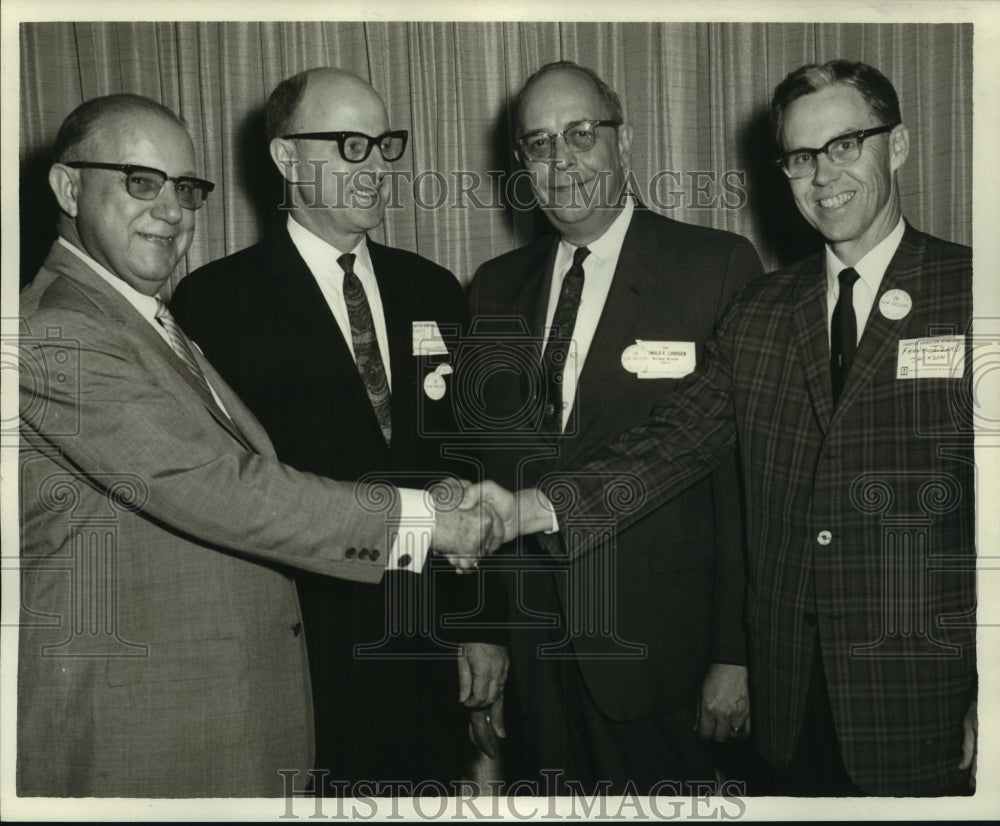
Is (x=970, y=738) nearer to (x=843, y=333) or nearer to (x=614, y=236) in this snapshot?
(x=843, y=333)

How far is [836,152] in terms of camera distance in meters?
2.63

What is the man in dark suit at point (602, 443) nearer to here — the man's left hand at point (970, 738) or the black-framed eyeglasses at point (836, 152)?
the black-framed eyeglasses at point (836, 152)

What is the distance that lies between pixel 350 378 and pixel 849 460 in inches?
48.8

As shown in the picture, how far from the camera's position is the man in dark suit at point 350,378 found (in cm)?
270

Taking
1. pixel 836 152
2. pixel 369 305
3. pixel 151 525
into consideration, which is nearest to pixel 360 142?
pixel 369 305

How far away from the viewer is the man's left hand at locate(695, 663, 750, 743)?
2715 millimetres

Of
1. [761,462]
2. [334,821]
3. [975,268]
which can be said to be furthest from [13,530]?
[975,268]

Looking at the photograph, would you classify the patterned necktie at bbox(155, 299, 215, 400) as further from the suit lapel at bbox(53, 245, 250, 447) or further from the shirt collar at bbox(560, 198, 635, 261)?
the shirt collar at bbox(560, 198, 635, 261)

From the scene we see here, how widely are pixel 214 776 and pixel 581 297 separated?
4.87 feet

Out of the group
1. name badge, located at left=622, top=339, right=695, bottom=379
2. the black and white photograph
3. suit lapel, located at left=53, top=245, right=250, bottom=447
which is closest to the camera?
suit lapel, located at left=53, top=245, right=250, bottom=447

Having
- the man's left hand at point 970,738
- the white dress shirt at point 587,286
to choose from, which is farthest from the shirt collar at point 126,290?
the man's left hand at point 970,738

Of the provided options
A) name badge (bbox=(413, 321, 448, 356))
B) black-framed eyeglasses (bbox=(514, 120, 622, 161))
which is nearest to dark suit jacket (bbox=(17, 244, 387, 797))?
name badge (bbox=(413, 321, 448, 356))

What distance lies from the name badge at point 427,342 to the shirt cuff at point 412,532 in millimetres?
354

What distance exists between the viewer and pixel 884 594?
2.68m
